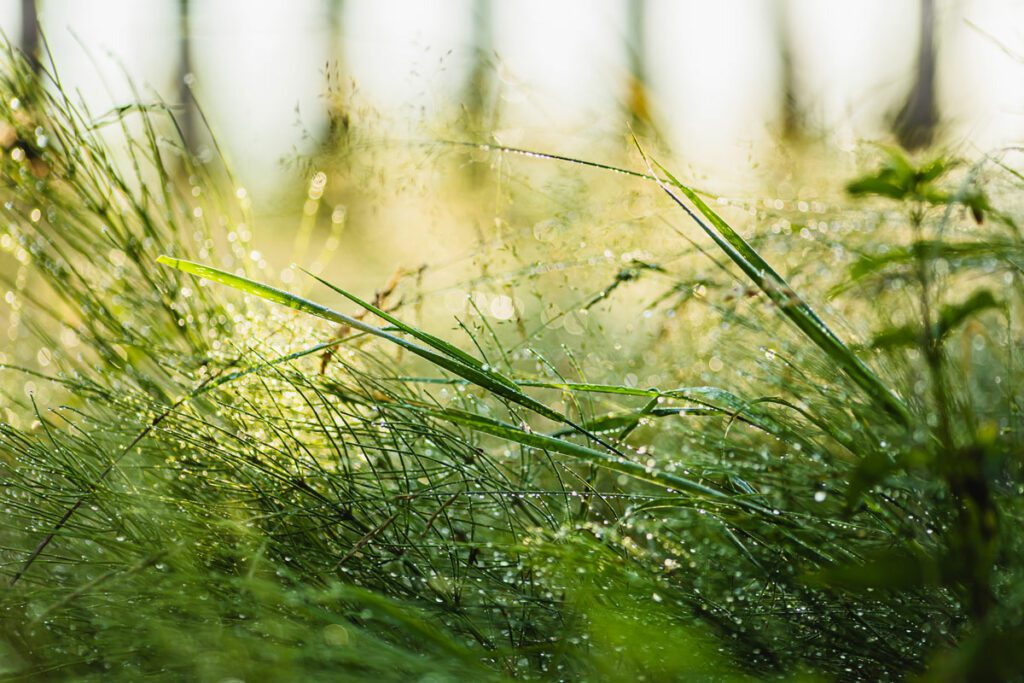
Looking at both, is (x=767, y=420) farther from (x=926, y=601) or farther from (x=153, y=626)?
(x=153, y=626)

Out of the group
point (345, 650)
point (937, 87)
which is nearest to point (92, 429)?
point (345, 650)

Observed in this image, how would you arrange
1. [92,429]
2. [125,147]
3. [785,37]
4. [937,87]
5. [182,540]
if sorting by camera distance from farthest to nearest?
[785,37] < [937,87] < [125,147] < [92,429] < [182,540]

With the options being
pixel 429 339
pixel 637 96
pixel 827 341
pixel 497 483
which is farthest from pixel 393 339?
pixel 637 96

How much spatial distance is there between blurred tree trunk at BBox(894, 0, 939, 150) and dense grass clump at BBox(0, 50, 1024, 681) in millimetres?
438

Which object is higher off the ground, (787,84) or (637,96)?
(787,84)

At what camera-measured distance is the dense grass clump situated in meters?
Result: 0.52

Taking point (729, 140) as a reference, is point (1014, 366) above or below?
below

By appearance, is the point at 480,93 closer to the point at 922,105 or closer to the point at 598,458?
the point at 598,458

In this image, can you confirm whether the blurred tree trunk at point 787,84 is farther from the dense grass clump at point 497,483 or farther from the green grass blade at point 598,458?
the green grass blade at point 598,458

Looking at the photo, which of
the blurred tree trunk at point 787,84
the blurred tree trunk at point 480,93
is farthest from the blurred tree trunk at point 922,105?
the blurred tree trunk at point 480,93

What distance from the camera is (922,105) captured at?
1.96m

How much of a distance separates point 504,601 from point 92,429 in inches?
16.1

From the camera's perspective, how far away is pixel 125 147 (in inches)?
38.9

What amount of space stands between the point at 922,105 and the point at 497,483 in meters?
1.73
